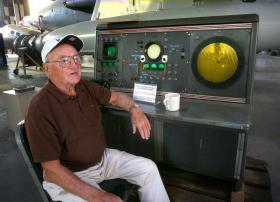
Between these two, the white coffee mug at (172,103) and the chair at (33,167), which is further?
the white coffee mug at (172,103)

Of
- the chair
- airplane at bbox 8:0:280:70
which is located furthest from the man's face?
airplane at bbox 8:0:280:70

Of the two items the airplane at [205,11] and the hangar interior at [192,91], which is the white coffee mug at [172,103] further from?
the airplane at [205,11]

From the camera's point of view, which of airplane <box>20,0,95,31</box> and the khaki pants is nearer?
the khaki pants

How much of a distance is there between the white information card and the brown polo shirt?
0.22 metres

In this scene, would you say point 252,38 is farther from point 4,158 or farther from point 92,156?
point 4,158

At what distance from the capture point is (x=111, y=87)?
1.52 m

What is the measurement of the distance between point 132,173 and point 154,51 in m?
0.65

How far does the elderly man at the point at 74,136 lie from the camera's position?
91 cm

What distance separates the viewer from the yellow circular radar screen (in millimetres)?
1179

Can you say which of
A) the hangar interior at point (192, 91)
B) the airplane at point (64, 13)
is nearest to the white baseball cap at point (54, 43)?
the hangar interior at point (192, 91)

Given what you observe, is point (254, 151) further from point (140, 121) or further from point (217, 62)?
point (140, 121)

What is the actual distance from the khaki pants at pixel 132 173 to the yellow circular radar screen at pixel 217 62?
1.70 ft

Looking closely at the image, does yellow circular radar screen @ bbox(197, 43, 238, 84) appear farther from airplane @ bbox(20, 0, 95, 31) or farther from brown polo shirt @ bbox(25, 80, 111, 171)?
airplane @ bbox(20, 0, 95, 31)

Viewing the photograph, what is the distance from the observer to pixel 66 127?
101cm
